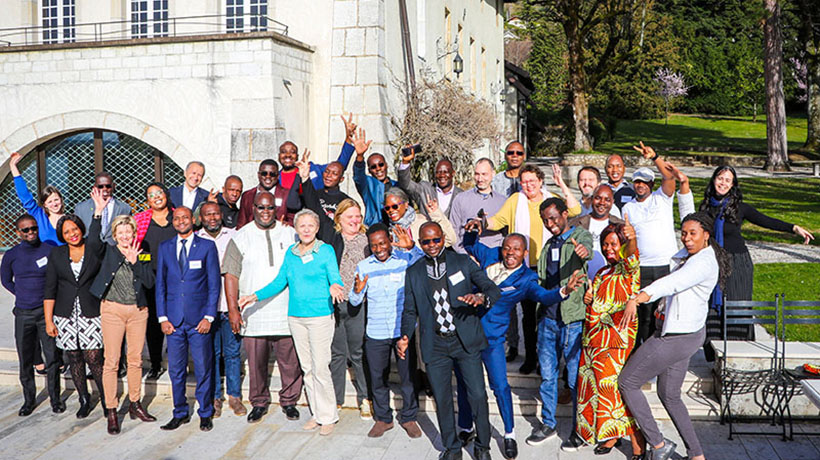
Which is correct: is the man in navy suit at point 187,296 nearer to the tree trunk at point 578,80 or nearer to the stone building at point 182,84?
the stone building at point 182,84

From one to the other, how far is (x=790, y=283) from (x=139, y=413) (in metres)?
8.77

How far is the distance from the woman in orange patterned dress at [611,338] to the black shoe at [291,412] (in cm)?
275

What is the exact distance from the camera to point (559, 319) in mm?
6227

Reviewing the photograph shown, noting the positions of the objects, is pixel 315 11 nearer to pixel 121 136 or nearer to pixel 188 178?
pixel 121 136

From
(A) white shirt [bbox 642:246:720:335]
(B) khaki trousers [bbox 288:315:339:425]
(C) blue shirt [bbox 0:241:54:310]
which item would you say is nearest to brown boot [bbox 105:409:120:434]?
(C) blue shirt [bbox 0:241:54:310]

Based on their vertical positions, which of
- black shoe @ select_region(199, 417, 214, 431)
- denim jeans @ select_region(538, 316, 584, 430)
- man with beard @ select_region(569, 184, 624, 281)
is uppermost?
man with beard @ select_region(569, 184, 624, 281)

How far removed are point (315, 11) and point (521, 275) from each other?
8.69 metres

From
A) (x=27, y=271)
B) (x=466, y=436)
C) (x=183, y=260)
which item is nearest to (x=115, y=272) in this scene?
(x=183, y=260)

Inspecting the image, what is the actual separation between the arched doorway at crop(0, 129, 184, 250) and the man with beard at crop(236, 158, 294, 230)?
20.6ft

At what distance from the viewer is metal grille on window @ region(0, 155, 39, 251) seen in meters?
14.2

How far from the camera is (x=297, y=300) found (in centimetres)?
646

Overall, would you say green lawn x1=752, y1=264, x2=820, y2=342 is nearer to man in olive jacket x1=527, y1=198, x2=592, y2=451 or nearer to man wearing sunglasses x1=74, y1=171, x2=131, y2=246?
man in olive jacket x1=527, y1=198, x2=592, y2=451

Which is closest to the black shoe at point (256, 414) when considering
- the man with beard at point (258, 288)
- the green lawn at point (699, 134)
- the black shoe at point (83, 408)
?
the man with beard at point (258, 288)

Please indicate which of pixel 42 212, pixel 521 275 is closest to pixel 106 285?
pixel 42 212
